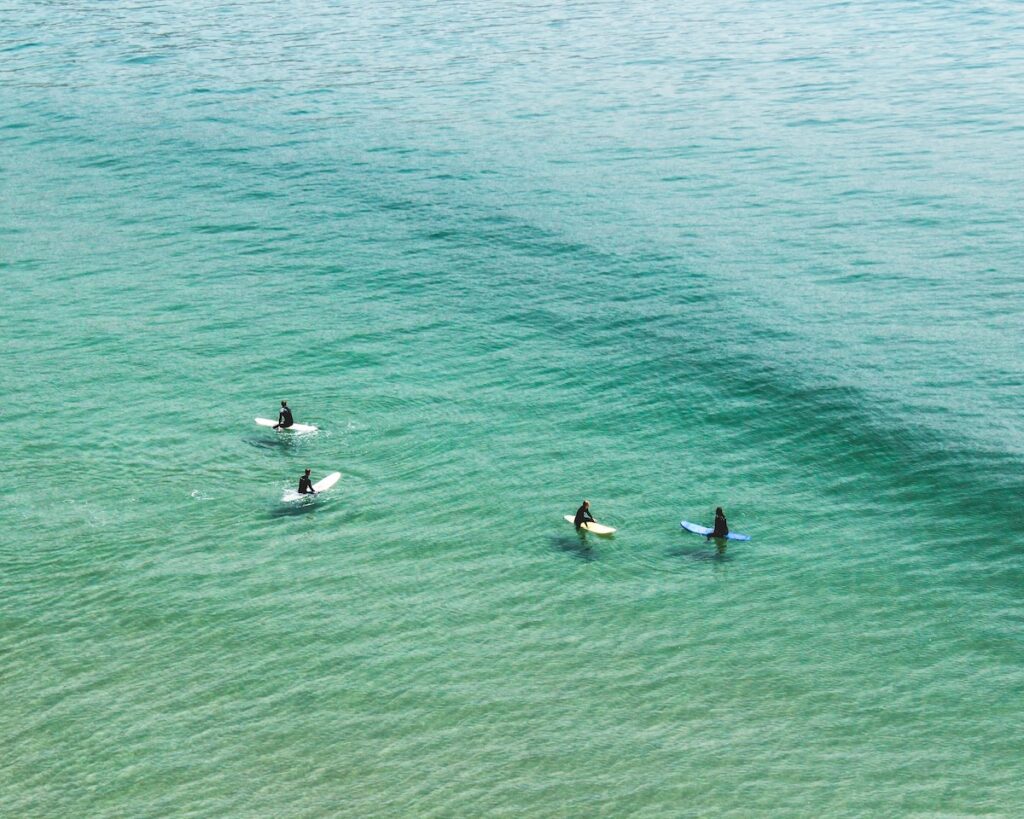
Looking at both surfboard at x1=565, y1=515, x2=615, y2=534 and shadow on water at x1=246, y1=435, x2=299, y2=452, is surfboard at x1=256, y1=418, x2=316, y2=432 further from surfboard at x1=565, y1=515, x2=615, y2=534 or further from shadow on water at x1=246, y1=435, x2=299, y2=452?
surfboard at x1=565, y1=515, x2=615, y2=534

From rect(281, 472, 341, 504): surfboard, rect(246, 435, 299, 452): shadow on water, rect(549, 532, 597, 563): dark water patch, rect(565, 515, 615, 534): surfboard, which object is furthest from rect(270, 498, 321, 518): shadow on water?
rect(565, 515, 615, 534): surfboard

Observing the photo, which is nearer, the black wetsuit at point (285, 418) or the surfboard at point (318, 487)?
the surfboard at point (318, 487)

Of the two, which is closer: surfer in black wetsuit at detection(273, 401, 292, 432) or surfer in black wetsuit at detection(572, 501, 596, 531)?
surfer in black wetsuit at detection(572, 501, 596, 531)

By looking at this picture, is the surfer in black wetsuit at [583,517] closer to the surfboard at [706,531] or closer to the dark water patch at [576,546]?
the dark water patch at [576,546]

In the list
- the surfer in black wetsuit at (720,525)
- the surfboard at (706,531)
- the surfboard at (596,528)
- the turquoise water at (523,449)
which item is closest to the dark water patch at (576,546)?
the turquoise water at (523,449)

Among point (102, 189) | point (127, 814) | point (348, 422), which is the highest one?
point (102, 189)

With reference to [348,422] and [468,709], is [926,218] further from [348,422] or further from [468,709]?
[468,709]

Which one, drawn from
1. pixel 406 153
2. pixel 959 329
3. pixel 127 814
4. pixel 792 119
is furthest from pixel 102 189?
pixel 127 814
